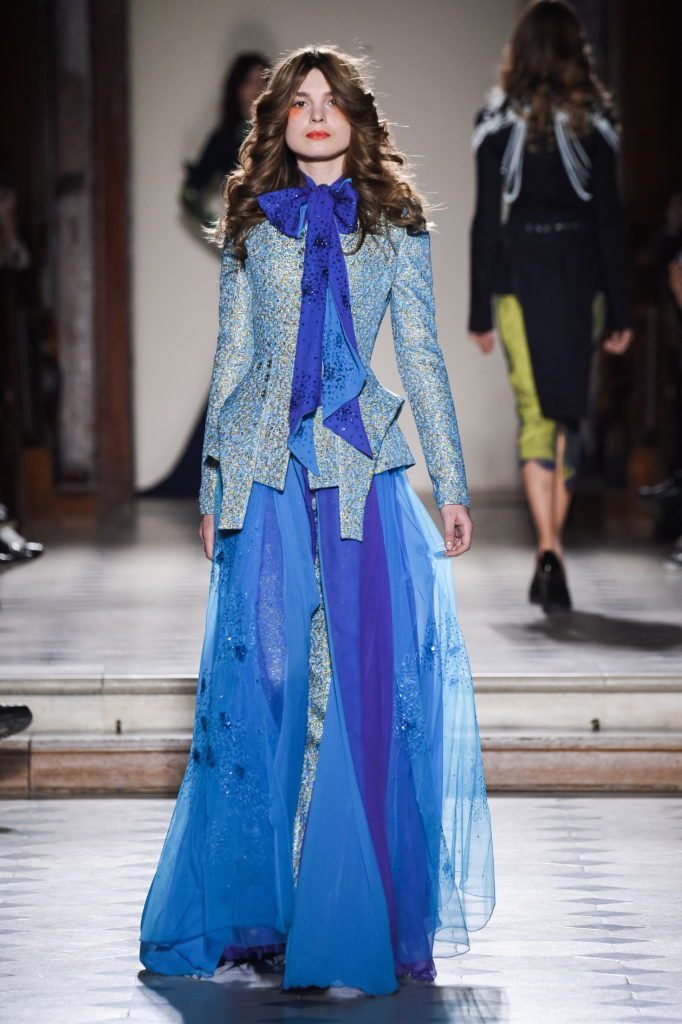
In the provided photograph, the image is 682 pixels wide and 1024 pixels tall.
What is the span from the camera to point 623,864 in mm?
2932

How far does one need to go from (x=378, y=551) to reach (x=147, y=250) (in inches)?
286

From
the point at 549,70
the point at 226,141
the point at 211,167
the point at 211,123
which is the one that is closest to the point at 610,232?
the point at 549,70

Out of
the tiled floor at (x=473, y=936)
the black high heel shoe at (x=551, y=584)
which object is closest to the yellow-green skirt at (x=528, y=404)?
the black high heel shoe at (x=551, y=584)

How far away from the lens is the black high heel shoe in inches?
185

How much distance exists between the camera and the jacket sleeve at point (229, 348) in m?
2.49

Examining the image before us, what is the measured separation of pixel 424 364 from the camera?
2.46 m

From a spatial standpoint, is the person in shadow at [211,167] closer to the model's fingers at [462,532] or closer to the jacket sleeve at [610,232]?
the jacket sleeve at [610,232]

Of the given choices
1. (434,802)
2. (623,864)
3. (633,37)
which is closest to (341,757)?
(434,802)

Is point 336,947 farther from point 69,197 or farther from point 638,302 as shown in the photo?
point 69,197

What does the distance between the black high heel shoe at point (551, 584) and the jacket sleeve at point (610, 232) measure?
0.66 m

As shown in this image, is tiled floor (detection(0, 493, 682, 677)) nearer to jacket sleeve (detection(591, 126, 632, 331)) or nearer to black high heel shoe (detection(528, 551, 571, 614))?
black high heel shoe (detection(528, 551, 571, 614))

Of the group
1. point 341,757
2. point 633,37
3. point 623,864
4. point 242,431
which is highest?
point 633,37

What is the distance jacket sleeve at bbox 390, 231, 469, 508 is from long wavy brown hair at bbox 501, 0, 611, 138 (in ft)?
7.18

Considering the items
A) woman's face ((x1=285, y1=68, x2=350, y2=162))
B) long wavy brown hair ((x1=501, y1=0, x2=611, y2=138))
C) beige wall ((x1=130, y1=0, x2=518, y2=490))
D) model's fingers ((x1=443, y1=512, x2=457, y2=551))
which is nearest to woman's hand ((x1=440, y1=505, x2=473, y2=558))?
model's fingers ((x1=443, y1=512, x2=457, y2=551))
